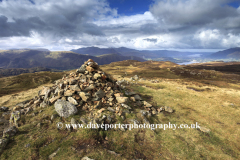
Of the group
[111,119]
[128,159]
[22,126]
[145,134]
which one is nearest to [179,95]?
[145,134]

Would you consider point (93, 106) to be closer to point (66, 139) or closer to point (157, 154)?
point (66, 139)

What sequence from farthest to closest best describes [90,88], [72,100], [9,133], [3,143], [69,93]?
[90,88] < [69,93] < [72,100] < [9,133] < [3,143]

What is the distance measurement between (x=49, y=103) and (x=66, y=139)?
8559 mm

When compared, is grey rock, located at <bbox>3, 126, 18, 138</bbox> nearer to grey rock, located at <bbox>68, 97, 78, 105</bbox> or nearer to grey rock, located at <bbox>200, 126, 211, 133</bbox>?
grey rock, located at <bbox>68, 97, 78, 105</bbox>

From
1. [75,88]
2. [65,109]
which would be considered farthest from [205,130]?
[75,88]

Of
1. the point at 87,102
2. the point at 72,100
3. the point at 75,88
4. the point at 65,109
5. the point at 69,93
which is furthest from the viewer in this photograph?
the point at 75,88

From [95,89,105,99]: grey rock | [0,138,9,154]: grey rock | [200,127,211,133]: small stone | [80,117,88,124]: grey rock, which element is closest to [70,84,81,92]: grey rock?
[95,89,105,99]: grey rock

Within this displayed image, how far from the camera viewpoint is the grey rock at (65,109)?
15.3 metres

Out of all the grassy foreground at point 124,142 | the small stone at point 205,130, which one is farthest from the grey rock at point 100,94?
the small stone at point 205,130

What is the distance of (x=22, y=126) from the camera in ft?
43.6

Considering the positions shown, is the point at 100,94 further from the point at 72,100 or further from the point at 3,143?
the point at 3,143

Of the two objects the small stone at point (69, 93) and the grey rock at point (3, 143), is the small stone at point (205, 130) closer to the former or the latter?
the small stone at point (69, 93)

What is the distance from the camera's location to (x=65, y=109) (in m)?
15.6

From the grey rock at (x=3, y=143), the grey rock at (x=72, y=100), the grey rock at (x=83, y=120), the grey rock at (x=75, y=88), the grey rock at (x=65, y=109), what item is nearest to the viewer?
the grey rock at (x=3, y=143)
